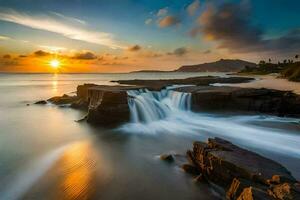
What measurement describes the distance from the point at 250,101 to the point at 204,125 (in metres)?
6.08

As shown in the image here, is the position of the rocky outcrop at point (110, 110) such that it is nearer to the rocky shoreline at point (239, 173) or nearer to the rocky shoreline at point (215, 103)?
the rocky shoreline at point (215, 103)

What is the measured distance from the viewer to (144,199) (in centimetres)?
715

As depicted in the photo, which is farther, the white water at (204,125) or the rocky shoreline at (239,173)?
the white water at (204,125)

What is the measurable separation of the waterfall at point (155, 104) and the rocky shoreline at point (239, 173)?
31.1 ft

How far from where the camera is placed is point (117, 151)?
1178 centimetres

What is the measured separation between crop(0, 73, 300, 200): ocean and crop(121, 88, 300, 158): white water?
0.18ft

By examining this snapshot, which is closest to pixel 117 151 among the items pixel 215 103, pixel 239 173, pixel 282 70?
pixel 239 173

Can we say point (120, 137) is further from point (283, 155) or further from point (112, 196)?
point (283, 155)

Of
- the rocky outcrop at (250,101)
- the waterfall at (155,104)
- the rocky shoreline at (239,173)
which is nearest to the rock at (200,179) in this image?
the rocky shoreline at (239,173)

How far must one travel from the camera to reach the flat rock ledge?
517 cm

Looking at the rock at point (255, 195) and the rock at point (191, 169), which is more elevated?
the rock at point (255, 195)

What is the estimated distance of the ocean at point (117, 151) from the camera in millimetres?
7695

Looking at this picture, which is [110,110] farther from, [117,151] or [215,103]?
[215,103]

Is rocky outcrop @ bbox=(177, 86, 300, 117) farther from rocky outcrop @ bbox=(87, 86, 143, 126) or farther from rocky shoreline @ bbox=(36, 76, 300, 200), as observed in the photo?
rocky outcrop @ bbox=(87, 86, 143, 126)
